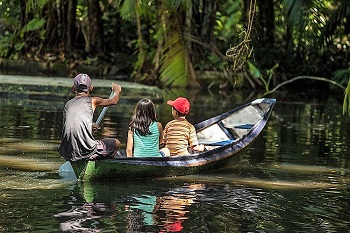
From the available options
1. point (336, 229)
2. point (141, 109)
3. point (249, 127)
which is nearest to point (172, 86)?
point (249, 127)

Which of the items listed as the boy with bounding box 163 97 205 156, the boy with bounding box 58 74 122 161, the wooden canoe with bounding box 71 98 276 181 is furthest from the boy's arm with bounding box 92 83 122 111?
the boy with bounding box 163 97 205 156

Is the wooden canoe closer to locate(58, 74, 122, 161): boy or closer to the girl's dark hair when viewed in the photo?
locate(58, 74, 122, 161): boy

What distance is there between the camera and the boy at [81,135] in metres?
8.98

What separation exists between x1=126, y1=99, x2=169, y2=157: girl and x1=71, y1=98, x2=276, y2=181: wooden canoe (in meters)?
0.31

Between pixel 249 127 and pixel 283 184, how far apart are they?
8.50 ft

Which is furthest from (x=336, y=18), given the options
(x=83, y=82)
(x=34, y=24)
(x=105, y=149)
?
(x=105, y=149)

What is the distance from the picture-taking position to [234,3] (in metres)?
30.2

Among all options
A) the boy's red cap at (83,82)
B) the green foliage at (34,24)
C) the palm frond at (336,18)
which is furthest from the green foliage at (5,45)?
the boy's red cap at (83,82)

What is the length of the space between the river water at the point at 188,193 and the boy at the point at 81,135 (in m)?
0.31

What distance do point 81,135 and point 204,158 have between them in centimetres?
181

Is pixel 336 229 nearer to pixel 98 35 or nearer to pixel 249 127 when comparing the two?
pixel 249 127

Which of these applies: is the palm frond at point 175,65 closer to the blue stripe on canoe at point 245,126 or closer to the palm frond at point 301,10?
the palm frond at point 301,10

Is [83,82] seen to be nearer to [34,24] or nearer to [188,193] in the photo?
[188,193]

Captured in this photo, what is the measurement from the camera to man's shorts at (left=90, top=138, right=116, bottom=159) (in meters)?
9.03
